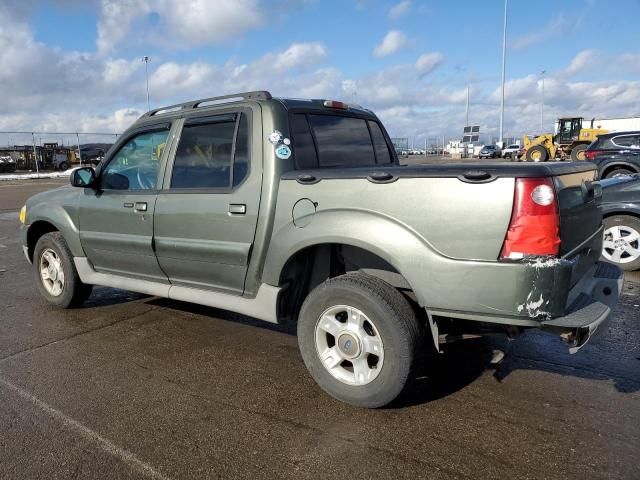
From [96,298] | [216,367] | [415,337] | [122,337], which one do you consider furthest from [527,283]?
[96,298]

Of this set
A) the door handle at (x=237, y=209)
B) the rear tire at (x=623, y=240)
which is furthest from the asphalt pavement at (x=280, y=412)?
the rear tire at (x=623, y=240)

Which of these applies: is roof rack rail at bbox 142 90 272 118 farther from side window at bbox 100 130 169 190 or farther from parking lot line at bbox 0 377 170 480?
parking lot line at bbox 0 377 170 480

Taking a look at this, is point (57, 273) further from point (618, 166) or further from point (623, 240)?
point (618, 166)

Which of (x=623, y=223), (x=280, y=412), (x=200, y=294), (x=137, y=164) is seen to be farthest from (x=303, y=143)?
(x=623, y=223)

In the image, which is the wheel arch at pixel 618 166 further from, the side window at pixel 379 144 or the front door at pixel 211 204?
the front door at pixel 211 204

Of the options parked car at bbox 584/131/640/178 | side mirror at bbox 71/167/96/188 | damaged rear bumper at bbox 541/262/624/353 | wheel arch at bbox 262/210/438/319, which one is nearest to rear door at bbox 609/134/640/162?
parked car at bbox 584/131/640/178

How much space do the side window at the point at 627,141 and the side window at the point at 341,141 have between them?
11805 mm

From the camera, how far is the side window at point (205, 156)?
150 inches

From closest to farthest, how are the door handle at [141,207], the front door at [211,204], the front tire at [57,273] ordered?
the front door at [211,204] < the door handle at [141,207] < the front tire at [57,273]

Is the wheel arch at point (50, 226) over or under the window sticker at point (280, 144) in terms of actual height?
under

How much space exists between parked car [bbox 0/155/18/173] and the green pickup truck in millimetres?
32878

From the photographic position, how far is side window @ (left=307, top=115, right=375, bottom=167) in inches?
152

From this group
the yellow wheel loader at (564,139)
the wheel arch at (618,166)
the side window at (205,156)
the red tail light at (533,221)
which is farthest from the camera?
the yellow wheel loader at (564,139)

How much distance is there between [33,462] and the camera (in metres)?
2.66
